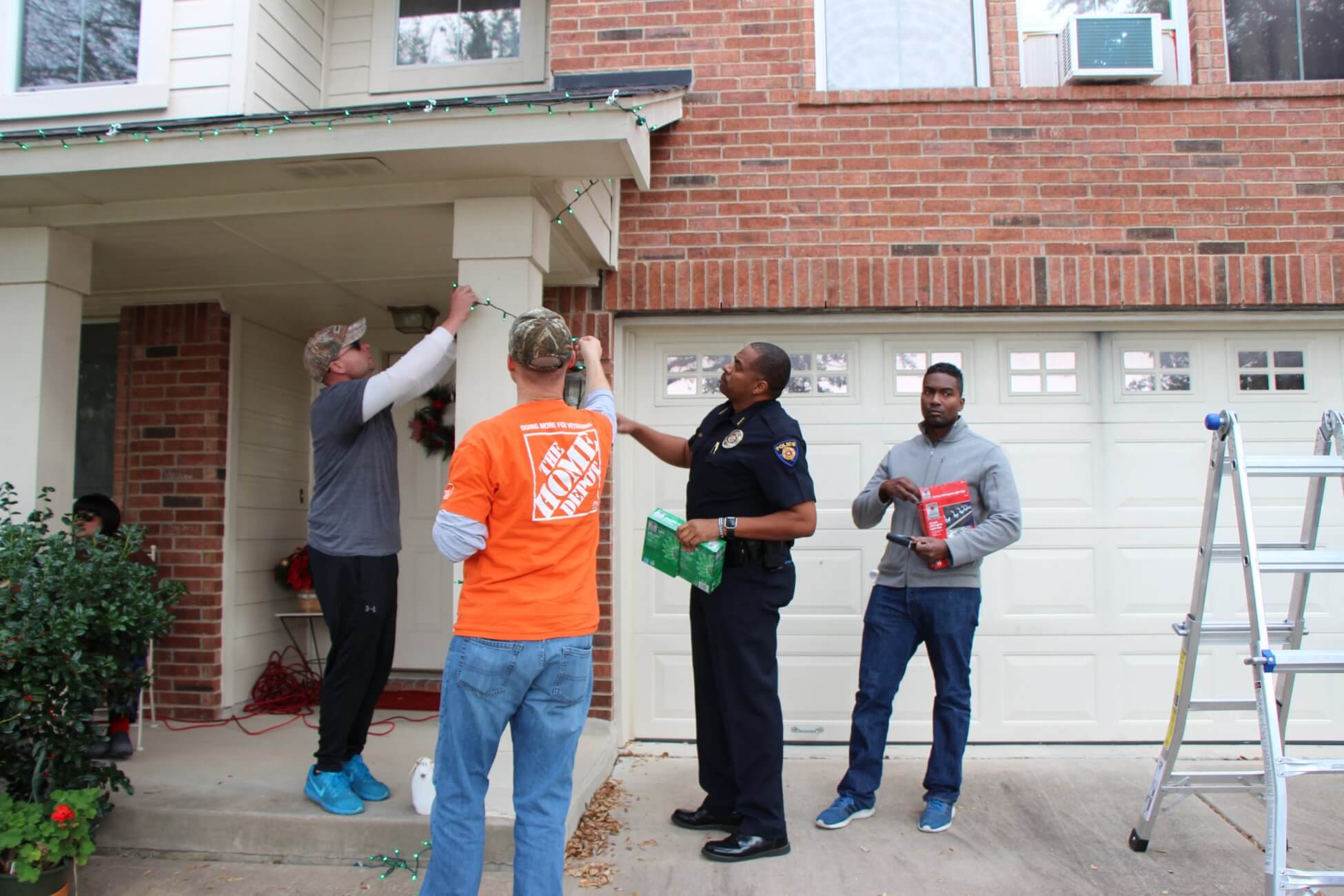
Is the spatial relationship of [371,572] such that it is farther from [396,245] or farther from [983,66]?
[983,66]

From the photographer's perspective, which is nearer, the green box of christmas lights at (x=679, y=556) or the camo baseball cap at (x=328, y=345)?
the green box of christmas lights at (x=679, y=556)

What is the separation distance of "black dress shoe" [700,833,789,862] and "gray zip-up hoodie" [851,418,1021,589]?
43.8 inches

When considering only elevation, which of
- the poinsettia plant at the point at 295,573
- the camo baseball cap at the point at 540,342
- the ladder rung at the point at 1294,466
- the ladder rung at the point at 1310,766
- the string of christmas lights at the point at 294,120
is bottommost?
the ladder rung at the point at 1310,766

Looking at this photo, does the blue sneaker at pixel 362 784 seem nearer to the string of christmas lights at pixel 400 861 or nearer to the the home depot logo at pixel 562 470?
the string of christmas lights at pixel 400 861

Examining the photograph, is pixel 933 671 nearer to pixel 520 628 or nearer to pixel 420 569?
pixel 520 628

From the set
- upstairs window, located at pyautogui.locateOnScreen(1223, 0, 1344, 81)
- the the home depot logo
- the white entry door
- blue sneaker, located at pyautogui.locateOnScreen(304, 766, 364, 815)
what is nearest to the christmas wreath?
the white entry door

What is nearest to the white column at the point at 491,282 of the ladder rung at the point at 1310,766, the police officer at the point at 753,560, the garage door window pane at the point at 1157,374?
the police officer at the point at 753,560

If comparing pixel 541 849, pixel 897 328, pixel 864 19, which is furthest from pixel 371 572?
pixel 864 19

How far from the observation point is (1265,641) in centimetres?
273

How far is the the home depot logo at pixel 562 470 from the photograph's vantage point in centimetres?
248

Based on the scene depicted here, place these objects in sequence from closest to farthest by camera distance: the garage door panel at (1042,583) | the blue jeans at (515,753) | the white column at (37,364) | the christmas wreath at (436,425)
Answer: the blue jeans at (515,753)
the white column at (37,364)
the garage door panel at (1042,583)
the christmas wreath at (436,425)

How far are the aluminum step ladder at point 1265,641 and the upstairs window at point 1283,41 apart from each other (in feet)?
9.00

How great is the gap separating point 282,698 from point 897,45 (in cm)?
492

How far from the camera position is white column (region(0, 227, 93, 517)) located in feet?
12.2
